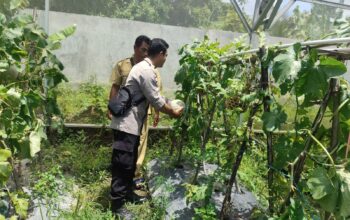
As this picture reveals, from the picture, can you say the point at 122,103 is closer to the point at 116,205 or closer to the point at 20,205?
the point at 116,205

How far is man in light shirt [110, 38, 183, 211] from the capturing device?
11.0ft

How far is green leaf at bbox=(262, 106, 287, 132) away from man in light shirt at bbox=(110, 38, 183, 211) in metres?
1.41

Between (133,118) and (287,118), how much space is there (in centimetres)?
155

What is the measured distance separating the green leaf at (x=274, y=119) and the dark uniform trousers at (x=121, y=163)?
1.62 meters

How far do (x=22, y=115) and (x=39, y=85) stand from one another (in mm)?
580

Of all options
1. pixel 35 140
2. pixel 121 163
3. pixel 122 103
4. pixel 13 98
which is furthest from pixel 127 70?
pixel 13 98

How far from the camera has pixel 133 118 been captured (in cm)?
343

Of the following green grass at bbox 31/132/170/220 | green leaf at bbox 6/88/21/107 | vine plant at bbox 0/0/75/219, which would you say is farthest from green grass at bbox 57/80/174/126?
green leaf at bbox 6/88/21/107

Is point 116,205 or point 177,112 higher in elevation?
point 177,112

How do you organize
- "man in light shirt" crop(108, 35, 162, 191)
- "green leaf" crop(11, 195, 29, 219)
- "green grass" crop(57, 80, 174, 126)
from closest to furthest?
"green leaf" crop(11, 195, 29, 219) < "man in light shirt" crop(108, 35, 162, 191) < "green grass" crop(57, 80, 174, 126)

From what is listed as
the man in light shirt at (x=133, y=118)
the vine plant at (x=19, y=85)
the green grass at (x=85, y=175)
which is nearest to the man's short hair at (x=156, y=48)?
the man in light shirt at (x=133, y=118)

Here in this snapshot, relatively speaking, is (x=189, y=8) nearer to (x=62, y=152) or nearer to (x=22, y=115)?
(x=62, y=152)

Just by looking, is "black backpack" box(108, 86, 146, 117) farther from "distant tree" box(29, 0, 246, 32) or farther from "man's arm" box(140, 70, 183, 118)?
"distant tree" box(29, 0, 246, 32)

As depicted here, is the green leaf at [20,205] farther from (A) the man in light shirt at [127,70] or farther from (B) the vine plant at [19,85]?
(A) the man in light shirt at [127,70]
